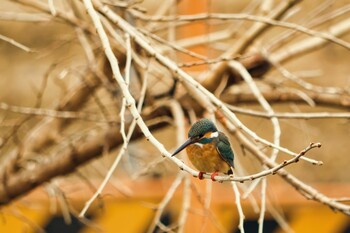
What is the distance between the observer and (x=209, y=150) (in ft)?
6.44

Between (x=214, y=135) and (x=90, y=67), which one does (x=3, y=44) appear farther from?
(x=214, y=135)

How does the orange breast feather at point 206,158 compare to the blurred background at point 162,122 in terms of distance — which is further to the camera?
the blurred background at point 162,122

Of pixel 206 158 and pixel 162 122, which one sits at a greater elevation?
pixel 162 122

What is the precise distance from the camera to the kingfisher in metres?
1.88

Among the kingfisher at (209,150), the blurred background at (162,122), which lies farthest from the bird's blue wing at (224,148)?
the blurred background at (162,122)

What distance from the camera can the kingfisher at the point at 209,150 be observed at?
1.88 meters

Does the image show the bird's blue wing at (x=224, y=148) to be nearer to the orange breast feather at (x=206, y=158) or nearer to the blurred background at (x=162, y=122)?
the orange breast feather at (x=206, y=158)

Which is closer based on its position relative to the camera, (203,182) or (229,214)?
(203,182)

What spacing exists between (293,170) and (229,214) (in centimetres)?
154

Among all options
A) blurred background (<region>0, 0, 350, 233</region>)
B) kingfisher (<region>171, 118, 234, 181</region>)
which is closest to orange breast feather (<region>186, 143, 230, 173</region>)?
kingfisher (<region>171, 118, 234, 181</region>)

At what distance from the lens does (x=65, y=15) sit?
302 cm

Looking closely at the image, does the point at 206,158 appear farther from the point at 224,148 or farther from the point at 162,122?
the point at 162,122

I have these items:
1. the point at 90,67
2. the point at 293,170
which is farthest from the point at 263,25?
the point at 293,170

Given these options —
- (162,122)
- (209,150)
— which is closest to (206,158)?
(209,150)
